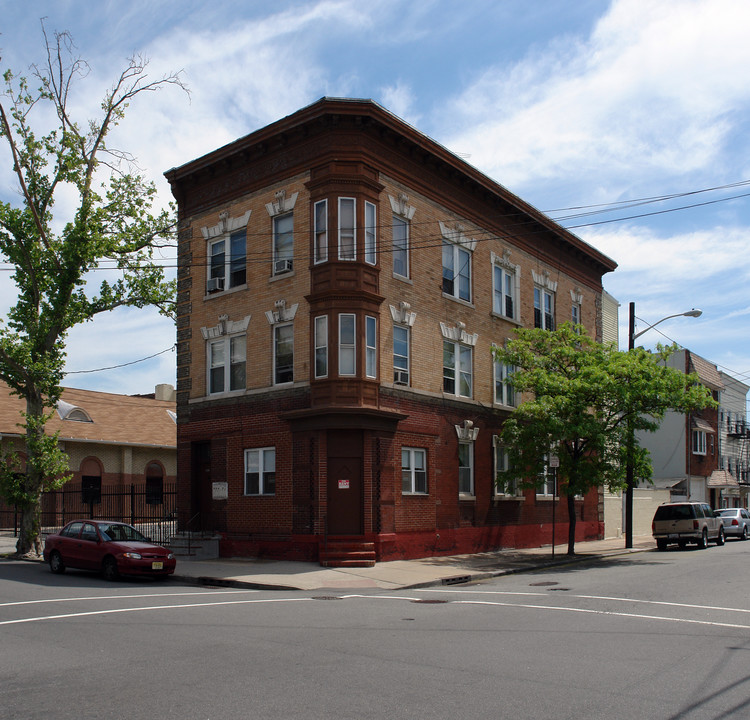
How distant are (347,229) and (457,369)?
6.27 m

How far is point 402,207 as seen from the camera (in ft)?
79.0

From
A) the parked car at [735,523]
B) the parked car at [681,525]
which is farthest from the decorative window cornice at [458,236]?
the parked car at [735,523]

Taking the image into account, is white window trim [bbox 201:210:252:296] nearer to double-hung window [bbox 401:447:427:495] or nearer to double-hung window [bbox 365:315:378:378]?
double-hung window [bbox 365:315:378:378]

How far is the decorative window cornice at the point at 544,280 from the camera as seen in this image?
102ft

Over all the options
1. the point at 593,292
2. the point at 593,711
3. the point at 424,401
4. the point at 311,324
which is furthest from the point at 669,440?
the point at 593,711

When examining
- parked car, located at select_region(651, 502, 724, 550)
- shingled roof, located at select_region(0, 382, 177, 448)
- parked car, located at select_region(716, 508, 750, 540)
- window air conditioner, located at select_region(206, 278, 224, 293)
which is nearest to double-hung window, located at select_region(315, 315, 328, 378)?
window air conditioner, located at select_region(206, 278, 224, 293)

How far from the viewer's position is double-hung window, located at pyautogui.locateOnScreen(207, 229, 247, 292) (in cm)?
2530

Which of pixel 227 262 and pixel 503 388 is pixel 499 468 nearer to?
pixel 503 388

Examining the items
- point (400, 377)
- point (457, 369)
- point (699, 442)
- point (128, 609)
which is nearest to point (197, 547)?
point (400, 377)

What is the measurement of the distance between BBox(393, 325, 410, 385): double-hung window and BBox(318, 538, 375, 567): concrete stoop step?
15.6 feet

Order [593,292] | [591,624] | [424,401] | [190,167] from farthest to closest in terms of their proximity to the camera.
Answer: [593,292] → [190,167] → [424,401] → [591,624]

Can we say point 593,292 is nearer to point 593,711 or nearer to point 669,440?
point 669,440

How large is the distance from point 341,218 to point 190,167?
22.1ft

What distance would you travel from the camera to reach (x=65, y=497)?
123ft
